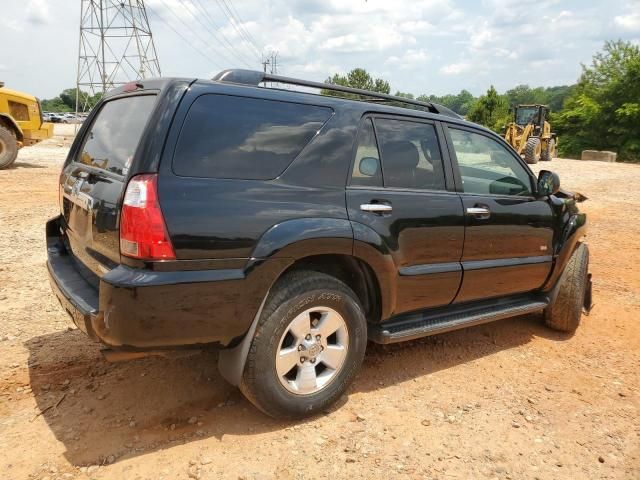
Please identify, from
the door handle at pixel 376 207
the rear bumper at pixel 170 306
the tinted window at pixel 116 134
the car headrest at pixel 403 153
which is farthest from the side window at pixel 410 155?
the tinted window at pixel 116 134

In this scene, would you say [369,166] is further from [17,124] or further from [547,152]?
[547,152]

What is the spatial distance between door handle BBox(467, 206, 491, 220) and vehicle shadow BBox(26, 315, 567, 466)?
110cm

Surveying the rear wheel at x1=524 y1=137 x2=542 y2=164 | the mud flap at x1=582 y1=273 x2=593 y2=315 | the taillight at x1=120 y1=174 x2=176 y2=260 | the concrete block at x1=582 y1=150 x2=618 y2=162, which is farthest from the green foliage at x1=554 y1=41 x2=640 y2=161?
the taillight at x1=120 y1=174 x2=176 y2=260

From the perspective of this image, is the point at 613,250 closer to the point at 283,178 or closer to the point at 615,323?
the point at 615,323

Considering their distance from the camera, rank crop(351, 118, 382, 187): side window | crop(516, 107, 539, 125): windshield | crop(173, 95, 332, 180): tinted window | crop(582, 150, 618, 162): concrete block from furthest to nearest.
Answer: crop(582, 150, 618, 162): concrete block → crop(516, 107, 539, 125): windshield → crop(351, 118, 382, 187): side window → crop(173, 95, 332, 180): tinted window

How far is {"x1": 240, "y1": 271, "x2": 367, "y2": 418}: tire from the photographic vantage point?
266 centimetres

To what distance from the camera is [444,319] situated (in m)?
3.47

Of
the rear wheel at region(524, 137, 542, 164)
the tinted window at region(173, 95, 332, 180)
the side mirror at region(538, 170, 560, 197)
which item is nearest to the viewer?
the tinted window at region(173, 95, 332, 180)

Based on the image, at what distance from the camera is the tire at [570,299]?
4289mm

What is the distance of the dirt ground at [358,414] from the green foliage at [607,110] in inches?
1257

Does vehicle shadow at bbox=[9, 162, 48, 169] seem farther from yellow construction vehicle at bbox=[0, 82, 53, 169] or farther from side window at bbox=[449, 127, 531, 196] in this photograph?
side window at bbox=[449, 127, 531, 196]

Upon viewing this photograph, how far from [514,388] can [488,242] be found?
3.32 ft

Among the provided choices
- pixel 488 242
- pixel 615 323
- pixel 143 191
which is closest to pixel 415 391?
pixel 488 242

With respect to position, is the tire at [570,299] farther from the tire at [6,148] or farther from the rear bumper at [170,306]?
the tire at [6,148]
